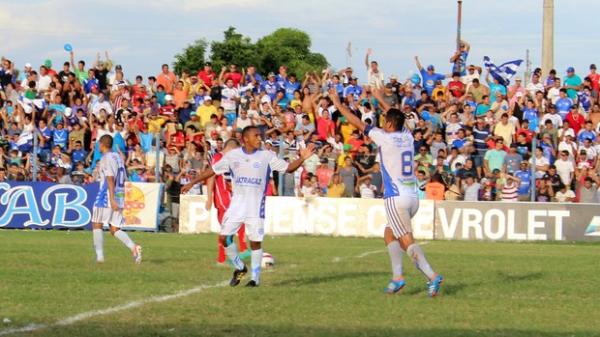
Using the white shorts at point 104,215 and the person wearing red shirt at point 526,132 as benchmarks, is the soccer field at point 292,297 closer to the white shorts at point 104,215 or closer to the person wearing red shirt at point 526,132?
the white shorts at point 104,215

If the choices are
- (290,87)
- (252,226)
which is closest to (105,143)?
(252,226)

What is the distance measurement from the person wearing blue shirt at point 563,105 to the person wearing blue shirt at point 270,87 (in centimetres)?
841

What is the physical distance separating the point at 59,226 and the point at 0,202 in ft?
5.82

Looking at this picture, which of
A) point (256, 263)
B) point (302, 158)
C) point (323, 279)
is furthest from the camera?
point (323, 279)

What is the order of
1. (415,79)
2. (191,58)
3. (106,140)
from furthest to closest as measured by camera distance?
(191,58), (415,79), (106,140)

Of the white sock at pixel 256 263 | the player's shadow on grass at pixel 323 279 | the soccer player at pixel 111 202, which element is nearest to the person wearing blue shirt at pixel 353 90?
the soccer player at pixel 111 202

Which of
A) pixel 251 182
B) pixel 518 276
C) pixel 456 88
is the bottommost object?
pixel 518 276

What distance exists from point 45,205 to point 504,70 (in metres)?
14.0

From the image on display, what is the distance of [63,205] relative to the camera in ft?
96.4

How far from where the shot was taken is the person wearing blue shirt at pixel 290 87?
111 feet

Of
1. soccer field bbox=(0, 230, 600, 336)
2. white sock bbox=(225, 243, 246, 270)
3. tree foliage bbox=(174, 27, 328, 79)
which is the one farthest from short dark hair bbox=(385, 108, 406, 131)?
tree foliage bbox=(174, 27, 328, 79)

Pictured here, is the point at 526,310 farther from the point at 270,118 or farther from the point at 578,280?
the point at 270,118

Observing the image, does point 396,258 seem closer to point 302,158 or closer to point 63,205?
point 302,158

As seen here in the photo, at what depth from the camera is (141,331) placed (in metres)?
9.41
